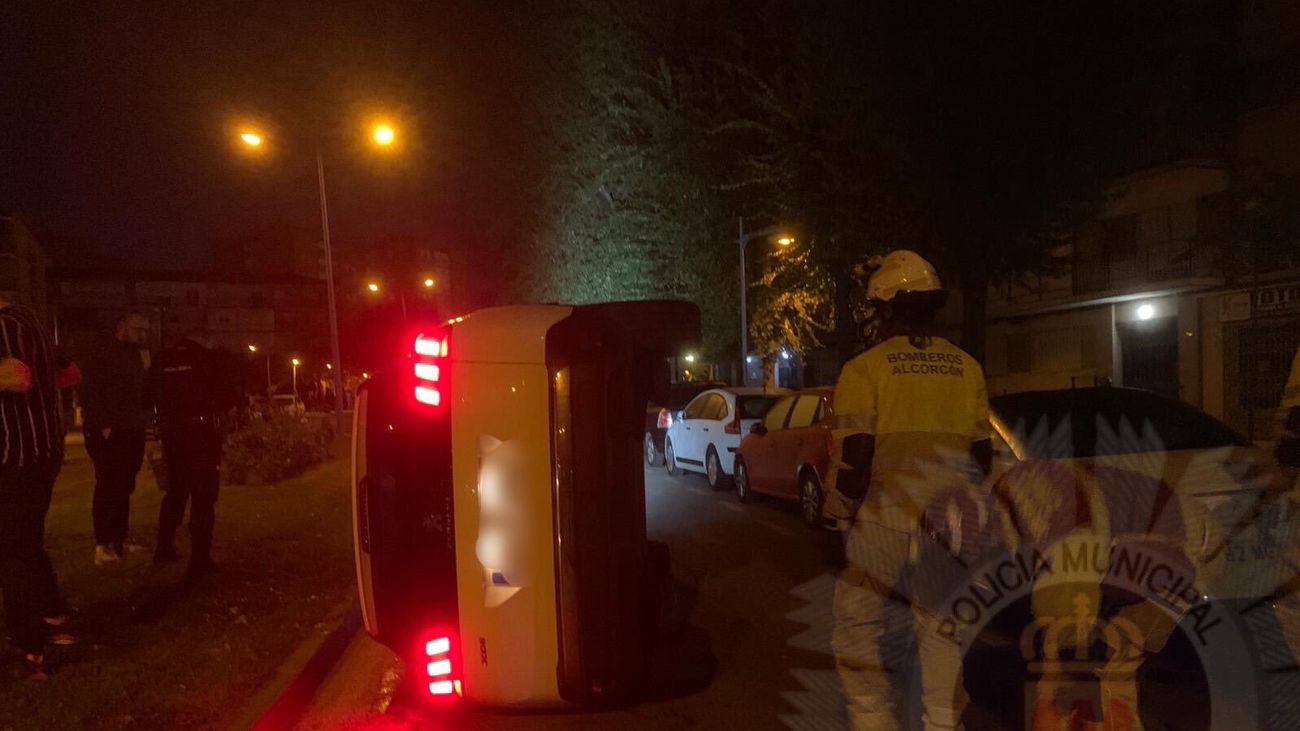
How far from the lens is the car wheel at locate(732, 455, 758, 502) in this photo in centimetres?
1130

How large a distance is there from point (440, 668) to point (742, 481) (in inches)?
334

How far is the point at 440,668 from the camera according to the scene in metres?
3.20

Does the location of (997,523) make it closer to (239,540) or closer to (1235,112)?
(239,540)

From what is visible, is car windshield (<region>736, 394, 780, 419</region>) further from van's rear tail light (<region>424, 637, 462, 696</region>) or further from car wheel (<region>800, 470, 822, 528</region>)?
van's rear tail light (<region>424, 637, 462, 696</region>)

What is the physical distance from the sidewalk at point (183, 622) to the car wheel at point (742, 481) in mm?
4835

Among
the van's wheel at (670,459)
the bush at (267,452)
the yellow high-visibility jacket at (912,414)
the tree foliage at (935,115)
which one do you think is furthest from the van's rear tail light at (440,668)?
the van's wheel at (670,459)

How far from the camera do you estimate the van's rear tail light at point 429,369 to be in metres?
3.18

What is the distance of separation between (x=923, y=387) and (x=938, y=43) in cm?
882

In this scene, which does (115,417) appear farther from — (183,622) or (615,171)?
(615,171)

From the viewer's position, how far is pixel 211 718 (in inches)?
157

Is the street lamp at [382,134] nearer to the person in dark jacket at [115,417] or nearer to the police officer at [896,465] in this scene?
the person in dark jacket at [115,417]

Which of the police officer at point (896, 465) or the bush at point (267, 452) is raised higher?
the police officer at point (896, 465)

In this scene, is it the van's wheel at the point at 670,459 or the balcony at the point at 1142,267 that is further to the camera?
the balcony at the point at 1142,267

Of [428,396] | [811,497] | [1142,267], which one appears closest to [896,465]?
[428,396]
